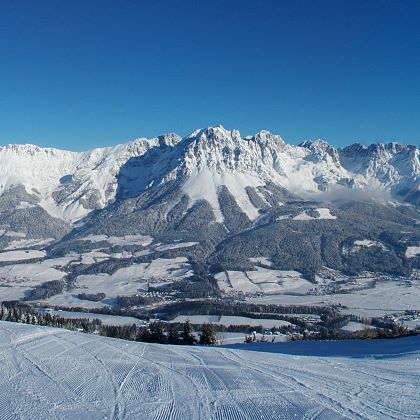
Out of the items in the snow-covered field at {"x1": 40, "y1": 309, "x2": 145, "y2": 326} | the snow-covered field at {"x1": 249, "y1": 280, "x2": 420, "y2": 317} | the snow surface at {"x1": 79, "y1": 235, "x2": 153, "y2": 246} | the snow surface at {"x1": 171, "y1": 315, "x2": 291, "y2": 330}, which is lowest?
the snow-covered field at {"x1": 249, "y1": 280, "x2": 420, "y2": 317}

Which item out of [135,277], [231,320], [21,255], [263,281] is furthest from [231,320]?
[21,255]

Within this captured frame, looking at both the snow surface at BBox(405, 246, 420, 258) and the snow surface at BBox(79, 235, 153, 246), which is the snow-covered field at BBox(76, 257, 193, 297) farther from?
→ the snow surface at BBox(405, 246, 420, 258)

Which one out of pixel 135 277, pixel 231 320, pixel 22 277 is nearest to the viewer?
pixel 231 320

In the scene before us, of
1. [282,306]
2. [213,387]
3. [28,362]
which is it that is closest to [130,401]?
[213,387]

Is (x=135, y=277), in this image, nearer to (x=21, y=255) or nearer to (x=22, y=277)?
(x=22, y=277)

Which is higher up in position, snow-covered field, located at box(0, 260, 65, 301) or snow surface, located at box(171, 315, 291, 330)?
snow-covered field, located at box(0, 260, 65, 301)

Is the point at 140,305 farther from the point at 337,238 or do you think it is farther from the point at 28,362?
the point at 337,238

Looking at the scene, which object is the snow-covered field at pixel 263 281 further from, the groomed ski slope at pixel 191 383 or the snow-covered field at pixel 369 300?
the groomed ski slope at pixel 191 383

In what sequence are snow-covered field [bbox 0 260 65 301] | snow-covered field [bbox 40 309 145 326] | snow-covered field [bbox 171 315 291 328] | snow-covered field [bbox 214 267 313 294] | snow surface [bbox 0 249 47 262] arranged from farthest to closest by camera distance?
snow surface [bbox 0 249 47 262]
snow-covered field [bbox 214 267 313 294]
snow-covered field [bbox 0 260 65 301]
snow-covered field [bbox 40 309 145 326]
snow-covered field [bbox 171 315 291 328]

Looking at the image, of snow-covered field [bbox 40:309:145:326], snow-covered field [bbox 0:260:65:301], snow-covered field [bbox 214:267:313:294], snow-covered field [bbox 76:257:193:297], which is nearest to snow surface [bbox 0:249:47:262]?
snow-covered field [bbox 0:260:65:301]

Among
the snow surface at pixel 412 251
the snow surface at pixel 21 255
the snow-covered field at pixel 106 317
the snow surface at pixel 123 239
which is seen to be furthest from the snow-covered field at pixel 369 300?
the snow surface at pixel 21 255
